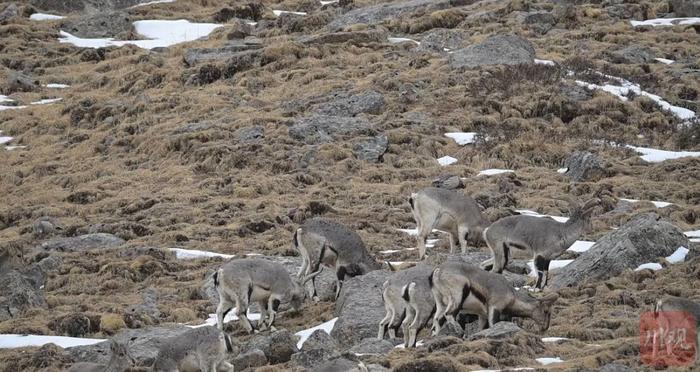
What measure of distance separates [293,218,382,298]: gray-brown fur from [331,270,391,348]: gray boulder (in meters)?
1.39

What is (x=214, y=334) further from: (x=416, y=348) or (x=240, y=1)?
(x=240, y=1)

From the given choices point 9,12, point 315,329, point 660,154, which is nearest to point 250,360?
point 315,329

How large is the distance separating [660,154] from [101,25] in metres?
31.7

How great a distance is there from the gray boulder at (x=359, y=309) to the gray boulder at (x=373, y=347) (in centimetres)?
128

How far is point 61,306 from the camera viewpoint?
22.0 meters

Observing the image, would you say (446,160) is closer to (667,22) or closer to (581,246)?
(581,246)

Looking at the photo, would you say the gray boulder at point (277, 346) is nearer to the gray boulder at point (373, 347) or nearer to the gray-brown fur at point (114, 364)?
the gray boulder at point (373, 347)

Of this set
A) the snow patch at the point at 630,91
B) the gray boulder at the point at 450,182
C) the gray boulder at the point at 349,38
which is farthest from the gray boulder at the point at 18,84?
the gray boulder at the point at 450,182

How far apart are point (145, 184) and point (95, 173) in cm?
285

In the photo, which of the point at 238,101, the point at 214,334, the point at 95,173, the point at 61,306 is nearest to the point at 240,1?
the point at 238,101

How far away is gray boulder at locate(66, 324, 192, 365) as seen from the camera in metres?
17.7

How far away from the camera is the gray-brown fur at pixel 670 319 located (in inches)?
549

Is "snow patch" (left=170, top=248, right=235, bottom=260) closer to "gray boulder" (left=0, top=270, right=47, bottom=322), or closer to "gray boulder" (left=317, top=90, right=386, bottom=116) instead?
"gray boulder" (left=0, top=270, right=47, bottom=322)

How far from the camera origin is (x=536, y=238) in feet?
64.6
